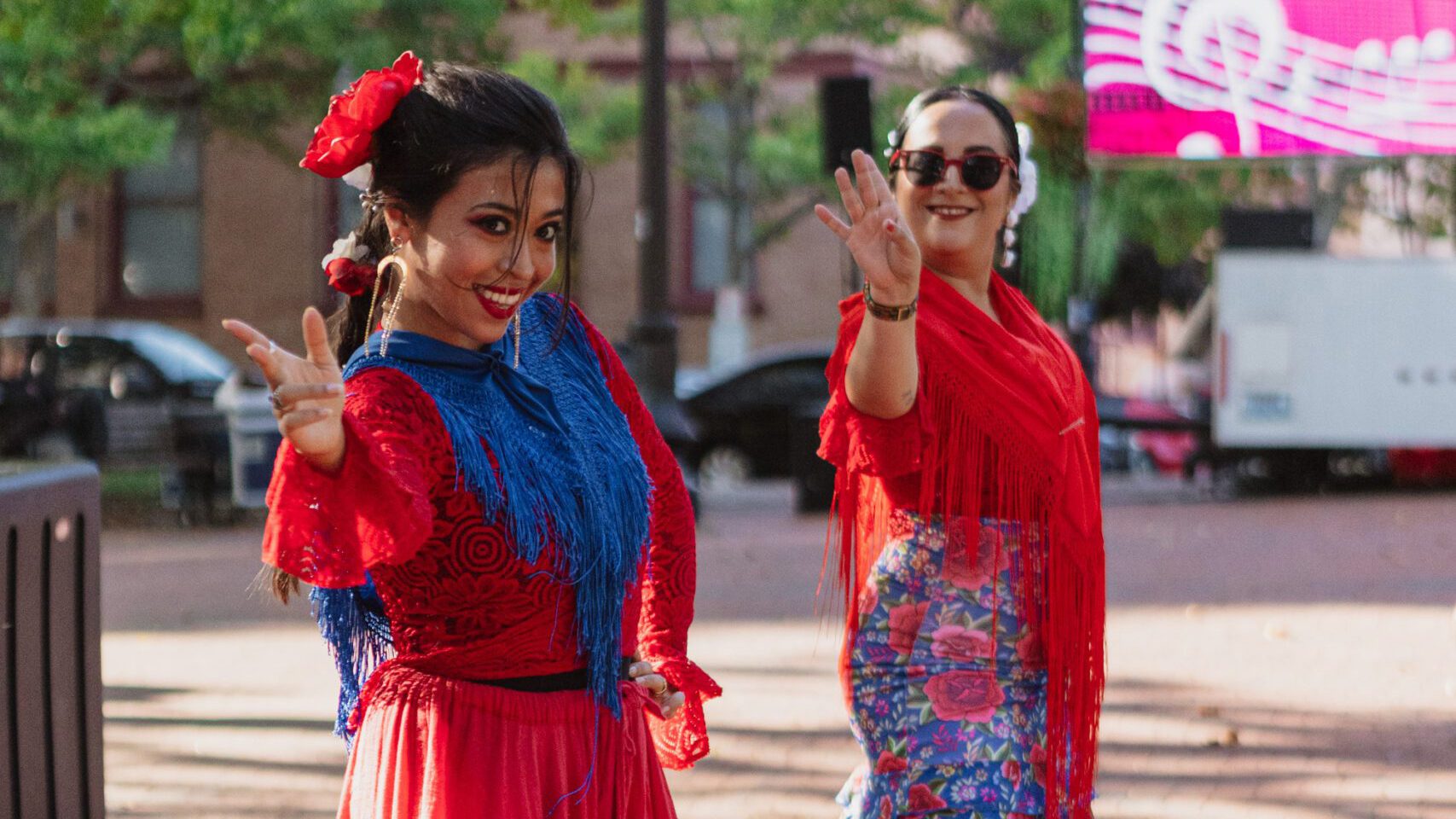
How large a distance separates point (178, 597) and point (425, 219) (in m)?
8.79

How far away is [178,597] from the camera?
10.8 metres

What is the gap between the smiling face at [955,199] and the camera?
3.56 m

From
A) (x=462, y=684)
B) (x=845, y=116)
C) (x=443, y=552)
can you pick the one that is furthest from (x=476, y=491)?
(x=845, y=116)

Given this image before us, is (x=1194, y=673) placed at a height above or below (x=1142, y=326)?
below

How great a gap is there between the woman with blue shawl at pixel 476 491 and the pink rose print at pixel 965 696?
78 centimetres

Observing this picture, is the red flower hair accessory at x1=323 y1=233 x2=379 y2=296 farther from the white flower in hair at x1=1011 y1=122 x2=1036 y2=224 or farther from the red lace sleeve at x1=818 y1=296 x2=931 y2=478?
the white flower in hair at x1=1011 y1=122 x2=1036 y2=224

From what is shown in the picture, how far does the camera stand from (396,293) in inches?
103

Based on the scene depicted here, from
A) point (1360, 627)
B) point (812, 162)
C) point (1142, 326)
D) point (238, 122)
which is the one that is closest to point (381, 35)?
point (238, 122)

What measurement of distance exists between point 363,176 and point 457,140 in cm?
17

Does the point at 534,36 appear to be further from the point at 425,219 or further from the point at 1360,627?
the point at 425,219

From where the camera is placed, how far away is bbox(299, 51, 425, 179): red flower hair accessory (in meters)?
2.53

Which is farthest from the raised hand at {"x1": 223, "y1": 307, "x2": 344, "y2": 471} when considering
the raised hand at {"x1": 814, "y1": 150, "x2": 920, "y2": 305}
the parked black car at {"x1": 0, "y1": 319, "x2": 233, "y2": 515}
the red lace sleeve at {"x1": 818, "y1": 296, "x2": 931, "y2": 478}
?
the parked black car at {"x1": 0, "y1": 319, "x2": 233, "y2": 515}

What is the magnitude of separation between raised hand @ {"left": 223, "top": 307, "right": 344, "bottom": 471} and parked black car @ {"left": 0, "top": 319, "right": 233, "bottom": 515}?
13.1 metres

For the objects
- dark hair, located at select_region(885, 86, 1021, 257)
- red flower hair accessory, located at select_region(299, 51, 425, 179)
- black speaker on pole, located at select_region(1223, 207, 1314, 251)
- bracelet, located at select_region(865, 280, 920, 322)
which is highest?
black speaker on pole, located at select_region(1223, 207, 1314, 251)
